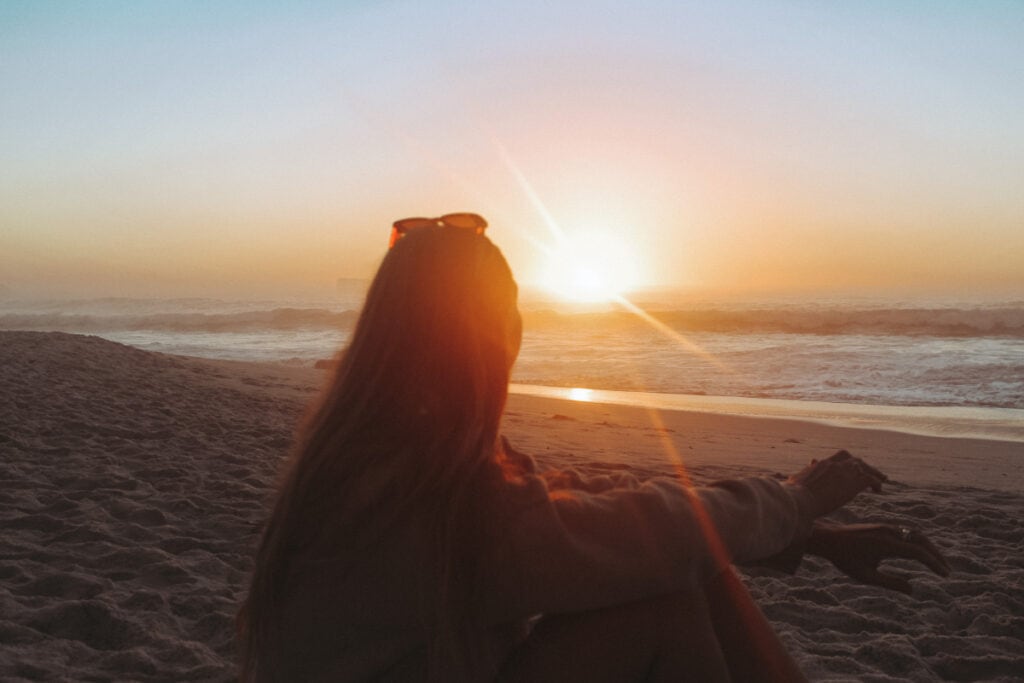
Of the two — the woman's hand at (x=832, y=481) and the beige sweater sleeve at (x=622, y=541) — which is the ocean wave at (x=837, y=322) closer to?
the woman's hand at (x=832, y=481)

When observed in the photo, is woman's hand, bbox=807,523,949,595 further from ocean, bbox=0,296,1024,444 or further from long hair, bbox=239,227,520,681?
ocean, bbox=0,296,1024,444

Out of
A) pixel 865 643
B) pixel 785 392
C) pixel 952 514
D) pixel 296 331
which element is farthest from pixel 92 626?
pixel 296 331

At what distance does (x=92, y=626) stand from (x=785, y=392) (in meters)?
13.6

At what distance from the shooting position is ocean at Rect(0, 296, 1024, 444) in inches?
593

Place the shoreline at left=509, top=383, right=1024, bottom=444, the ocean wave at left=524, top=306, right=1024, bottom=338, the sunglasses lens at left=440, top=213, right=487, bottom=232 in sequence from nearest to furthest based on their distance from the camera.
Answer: the sunglasses lens at left=440, top=213, right=487, bottom=232 < the shoreline at left=509, top=383, right=1024, bottom=444 < the ocean wave at left=524, top=306, right=1024, bottom=338

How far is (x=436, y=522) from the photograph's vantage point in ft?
4.94

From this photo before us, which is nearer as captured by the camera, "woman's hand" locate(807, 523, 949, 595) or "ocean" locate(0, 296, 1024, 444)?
"woman's hand" locate(807, 523, 949, 595)

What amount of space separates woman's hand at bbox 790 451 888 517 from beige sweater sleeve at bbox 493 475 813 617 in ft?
0.70

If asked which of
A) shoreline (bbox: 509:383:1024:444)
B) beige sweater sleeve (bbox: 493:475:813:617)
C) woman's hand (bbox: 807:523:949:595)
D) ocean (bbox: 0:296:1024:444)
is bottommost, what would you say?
shoreline (bbox: 509:383:1024:444)

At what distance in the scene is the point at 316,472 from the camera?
4.99 feet

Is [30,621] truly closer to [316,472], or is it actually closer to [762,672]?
[316,472]

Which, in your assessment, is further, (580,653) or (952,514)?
(952,514)

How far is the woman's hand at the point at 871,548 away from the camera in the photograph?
78.0 inches

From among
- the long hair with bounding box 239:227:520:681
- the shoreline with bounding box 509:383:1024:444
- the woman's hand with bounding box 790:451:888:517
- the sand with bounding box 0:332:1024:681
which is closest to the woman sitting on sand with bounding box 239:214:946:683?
the long hair with bounding box 239:227:520:681
